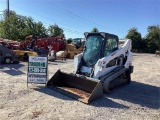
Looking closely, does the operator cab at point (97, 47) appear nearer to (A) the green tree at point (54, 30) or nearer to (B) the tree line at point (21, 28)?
(B) the tree line at point (21, 28)

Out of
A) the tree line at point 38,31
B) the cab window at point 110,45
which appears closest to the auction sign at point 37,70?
the cab window at point 110,45

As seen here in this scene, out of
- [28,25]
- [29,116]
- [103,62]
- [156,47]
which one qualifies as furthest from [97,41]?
[156,47]

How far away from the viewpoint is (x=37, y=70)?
8414mm

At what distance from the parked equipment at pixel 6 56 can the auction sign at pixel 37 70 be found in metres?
8.02

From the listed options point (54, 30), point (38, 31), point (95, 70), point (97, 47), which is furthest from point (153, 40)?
point (95, 70)

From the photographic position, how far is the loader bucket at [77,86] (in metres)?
6.88

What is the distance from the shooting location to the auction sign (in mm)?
8336

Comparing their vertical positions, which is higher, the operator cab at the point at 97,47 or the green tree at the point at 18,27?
the green tree at the point at 18,27

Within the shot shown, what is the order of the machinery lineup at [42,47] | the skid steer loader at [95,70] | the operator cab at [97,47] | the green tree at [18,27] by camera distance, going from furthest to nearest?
1. the green tree at [18,27]
2. the machinery lineup at [42,47]
3. the operator cab at [97,47]
4. the skid steer loader at [95,70]

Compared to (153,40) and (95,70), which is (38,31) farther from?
(95,70)

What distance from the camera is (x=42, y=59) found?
8398 mm

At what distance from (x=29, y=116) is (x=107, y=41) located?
4.61 meters

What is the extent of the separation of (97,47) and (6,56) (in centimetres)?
944

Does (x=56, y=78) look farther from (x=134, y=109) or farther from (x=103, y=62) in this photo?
(x=134, y=109)
